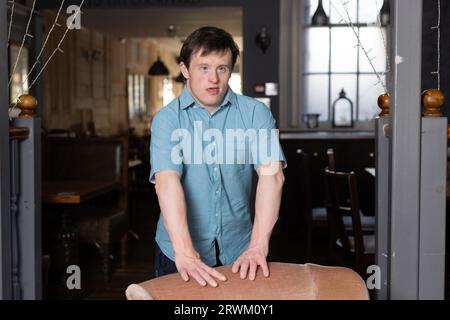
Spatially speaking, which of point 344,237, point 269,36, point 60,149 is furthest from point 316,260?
point 269,36

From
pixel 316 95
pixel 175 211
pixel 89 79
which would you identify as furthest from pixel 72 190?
pixel 89 79

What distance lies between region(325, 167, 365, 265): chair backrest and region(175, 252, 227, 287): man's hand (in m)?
1.68

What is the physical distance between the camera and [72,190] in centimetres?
417

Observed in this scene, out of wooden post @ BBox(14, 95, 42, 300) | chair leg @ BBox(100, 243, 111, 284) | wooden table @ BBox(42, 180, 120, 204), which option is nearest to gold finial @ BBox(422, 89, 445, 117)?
wooden post @ BBox(14, 95, 42, 300)

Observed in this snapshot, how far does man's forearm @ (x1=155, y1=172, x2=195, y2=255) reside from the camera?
1792 mm

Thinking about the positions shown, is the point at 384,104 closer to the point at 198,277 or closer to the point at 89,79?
the point at 198,277

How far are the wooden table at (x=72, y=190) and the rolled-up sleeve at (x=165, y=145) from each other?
6.73 ft

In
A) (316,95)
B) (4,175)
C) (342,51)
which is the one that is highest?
(342,51)

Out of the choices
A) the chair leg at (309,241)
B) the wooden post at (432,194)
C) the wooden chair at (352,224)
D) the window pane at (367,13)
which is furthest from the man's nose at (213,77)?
the window pane at (367,13)

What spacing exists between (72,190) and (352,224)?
1845 mm

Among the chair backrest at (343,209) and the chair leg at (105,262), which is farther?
the chair leg at (105,262)

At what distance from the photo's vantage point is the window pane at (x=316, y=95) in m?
7.41

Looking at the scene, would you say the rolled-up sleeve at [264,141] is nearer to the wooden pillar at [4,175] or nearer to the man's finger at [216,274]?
the man's finger at [216,274]

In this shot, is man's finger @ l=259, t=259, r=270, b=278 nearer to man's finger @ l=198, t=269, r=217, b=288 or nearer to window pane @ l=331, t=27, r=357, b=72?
man's finger @ l=198, t=269, r=217, b=288
